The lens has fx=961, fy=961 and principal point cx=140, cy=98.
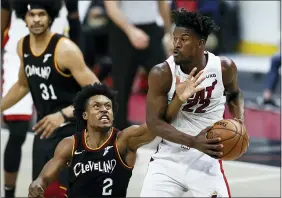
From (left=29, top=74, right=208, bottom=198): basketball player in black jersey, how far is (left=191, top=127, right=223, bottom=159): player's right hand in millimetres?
536

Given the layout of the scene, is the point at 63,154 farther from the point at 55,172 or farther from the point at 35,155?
the point at 35,155

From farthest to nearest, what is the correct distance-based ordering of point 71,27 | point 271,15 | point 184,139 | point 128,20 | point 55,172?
1. point 271,15
2. point 128,20
3. point 71,27
4. point 55,172
5. point 184,139

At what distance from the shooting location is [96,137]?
6488 mm

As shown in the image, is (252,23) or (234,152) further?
(252,23)

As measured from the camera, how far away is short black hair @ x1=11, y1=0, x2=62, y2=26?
299 inches

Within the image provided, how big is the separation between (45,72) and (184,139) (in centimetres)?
178

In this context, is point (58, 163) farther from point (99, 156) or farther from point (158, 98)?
point (158, 98)

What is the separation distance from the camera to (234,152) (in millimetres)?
5953

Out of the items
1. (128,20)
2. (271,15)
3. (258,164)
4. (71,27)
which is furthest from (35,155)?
(271,15)

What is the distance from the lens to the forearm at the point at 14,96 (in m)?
7.58

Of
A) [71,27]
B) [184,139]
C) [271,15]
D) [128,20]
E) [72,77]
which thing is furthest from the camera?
[271,15]

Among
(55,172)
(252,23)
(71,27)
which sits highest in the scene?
(71,27)

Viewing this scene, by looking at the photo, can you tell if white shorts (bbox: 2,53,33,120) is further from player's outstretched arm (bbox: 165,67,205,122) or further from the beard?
player's outstretched arm (bbox: 165,67,205,122)

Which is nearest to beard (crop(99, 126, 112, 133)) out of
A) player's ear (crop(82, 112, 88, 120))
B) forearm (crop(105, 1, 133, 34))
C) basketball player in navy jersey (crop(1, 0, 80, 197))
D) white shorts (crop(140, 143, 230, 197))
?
player's ear (crop(82, 112, 88, 120))
